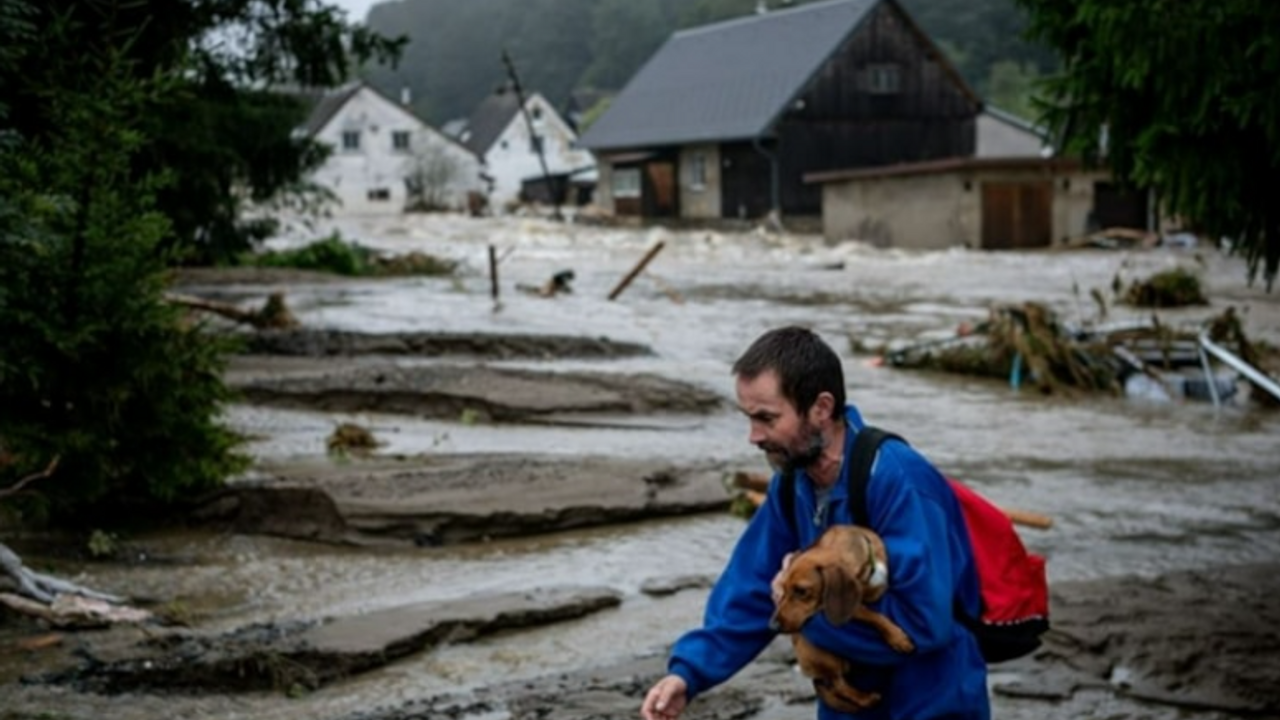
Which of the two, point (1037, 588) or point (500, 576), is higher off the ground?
point (1037, 588)

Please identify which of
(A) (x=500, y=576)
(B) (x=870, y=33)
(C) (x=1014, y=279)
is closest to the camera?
(A) (x=500, y=576)

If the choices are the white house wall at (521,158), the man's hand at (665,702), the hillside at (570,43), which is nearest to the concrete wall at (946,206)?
the man's hand at (665,702)

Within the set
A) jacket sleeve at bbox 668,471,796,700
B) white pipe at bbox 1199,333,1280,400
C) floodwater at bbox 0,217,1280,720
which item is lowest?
floodwater at bbox 0,217,1280,720

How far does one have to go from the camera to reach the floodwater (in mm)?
7492

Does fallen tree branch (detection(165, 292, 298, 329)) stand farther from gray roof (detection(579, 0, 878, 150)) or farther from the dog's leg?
gray roof (detection(579, 0, 878, 150))

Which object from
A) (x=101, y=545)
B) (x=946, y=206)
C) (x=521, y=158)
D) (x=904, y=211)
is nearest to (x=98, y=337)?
(x=101, y=545)

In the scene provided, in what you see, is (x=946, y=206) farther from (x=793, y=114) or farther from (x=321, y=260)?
(x=321, y=260)

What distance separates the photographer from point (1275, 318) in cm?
2648

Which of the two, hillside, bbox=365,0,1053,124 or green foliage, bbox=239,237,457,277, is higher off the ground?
hillside, bbox=365,0,1053,124

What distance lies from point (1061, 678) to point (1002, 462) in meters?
6.60

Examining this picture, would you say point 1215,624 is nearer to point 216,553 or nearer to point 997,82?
point 216,553

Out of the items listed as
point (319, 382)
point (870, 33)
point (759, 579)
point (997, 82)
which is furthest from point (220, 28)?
point (997, 82)

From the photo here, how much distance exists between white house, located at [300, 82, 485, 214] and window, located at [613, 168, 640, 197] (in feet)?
61.1

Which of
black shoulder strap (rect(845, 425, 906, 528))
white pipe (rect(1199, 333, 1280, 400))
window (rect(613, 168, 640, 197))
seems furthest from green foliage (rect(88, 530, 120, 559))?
window (rect(613, 168, 640, 197))
